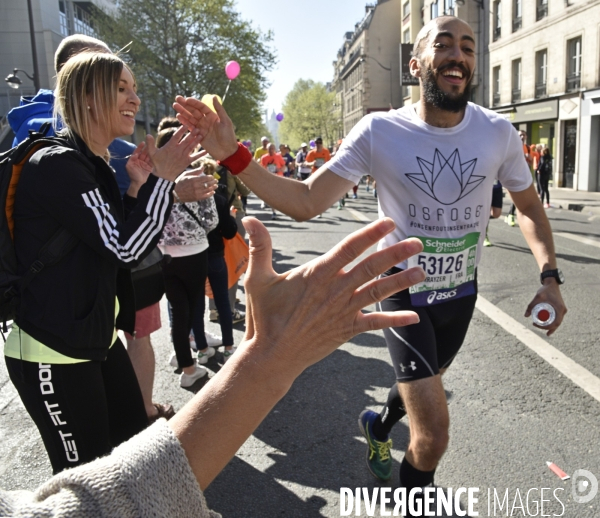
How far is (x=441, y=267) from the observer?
2.70 metres

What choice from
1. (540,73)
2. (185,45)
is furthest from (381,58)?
(540,73)

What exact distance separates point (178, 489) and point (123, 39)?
130ft

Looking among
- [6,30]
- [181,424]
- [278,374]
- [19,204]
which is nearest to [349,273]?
[278,374]

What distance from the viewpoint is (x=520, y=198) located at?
304cm

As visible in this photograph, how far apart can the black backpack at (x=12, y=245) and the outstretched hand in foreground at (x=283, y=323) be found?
108 centimetres

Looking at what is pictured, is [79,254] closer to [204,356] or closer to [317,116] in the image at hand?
[204,356]

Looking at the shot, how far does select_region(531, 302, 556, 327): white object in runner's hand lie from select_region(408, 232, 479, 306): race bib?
402 millimetres

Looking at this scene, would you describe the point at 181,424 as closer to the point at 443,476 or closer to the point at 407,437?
the point at 443,476

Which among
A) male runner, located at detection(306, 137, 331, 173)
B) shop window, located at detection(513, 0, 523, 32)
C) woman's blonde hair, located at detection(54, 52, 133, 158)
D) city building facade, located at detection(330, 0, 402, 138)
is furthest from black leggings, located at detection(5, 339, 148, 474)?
city building facade, located at detection(330, 0, 402, 138)

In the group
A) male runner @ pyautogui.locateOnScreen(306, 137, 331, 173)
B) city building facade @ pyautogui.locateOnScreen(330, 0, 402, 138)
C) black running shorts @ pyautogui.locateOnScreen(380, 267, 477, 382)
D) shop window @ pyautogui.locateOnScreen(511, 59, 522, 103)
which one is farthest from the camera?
city building facade @ pyautogui.locateOnScreen(330, 0, 402, 138)

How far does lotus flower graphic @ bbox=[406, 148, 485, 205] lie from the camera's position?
267cm

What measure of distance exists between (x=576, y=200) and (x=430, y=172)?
1867cm

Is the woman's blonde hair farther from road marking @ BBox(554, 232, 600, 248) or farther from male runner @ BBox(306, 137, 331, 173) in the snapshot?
male runner @ BBox(306, 137, 331, 173)

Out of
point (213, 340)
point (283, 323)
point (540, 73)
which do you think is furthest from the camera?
point (540, 73)
